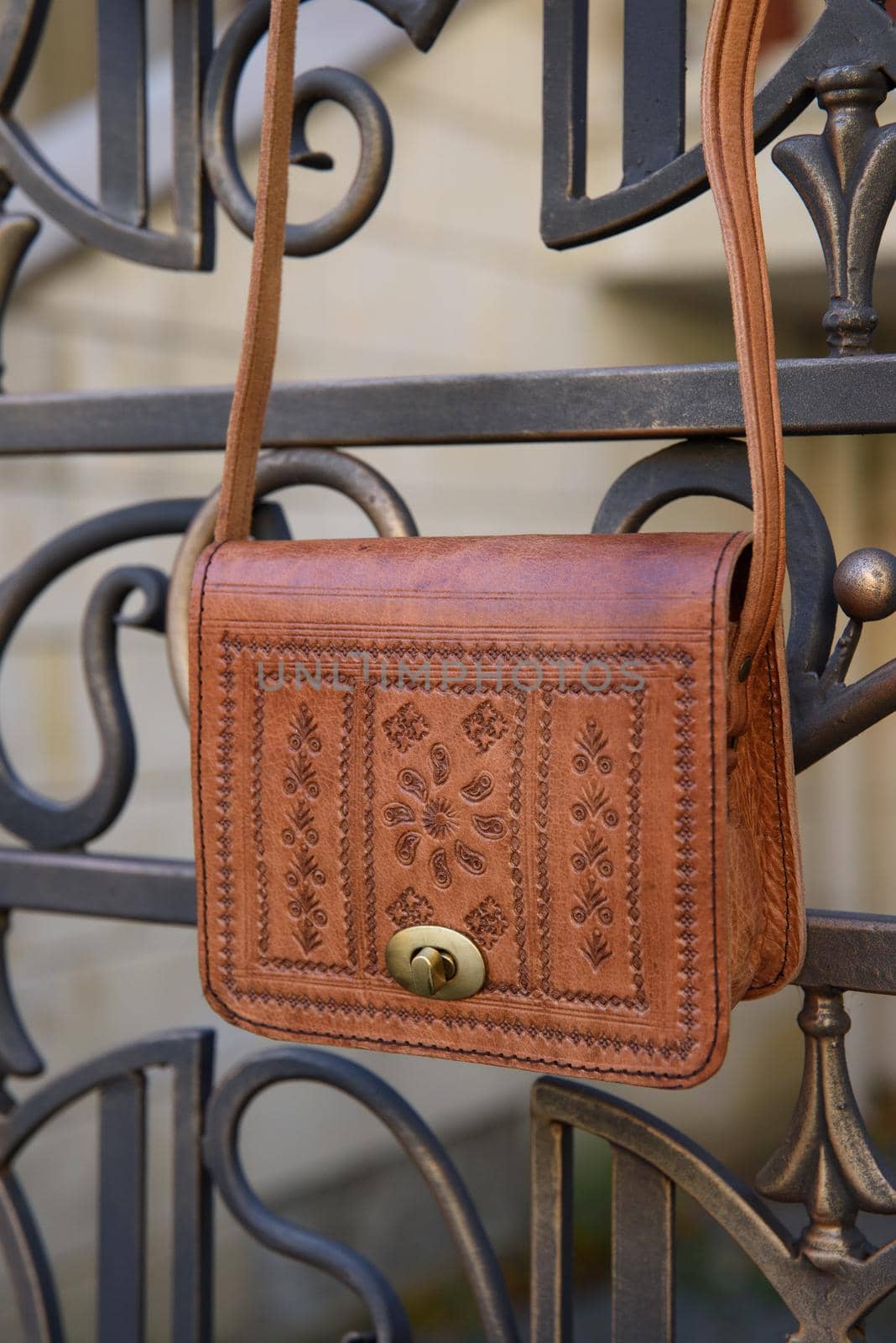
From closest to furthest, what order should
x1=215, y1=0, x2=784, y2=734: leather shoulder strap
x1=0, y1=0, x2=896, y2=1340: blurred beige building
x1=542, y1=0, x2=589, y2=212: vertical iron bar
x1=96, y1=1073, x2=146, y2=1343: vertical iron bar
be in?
1. x1=215, y1=0, x2=784, y2=734: leather shoulder strap
2. x1=542, y1=0, x2=589, y2=212: vertical iron bar
3. x1=96, y1=1073, x2=146, y2=1343: vertical iron bar
4. x1=0, y1=0, x2=896, y2=1340: blurred beige building

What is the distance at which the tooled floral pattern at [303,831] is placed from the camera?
1.49 ft

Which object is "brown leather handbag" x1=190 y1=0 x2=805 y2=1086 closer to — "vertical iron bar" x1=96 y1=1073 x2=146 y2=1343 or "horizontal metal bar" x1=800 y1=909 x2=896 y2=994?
"horizontal metal bar" x1=800 y1=909 x2=896 y2=994

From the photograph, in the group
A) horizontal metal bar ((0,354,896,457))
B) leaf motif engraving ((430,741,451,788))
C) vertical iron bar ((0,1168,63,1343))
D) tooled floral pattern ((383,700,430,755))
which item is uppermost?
horizontal metal bar ((0,354,896,457))

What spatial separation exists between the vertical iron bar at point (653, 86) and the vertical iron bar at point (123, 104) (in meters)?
0.24

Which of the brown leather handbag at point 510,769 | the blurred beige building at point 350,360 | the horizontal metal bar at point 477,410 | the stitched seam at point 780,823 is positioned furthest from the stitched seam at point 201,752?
the blurred beige building at point 350,360

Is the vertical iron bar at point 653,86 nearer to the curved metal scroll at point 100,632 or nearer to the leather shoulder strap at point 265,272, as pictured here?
the leather shoulder strap at point 265,272

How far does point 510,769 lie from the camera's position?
42cm

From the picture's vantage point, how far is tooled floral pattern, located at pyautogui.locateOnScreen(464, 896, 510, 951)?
424mm

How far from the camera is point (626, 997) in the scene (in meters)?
0.41

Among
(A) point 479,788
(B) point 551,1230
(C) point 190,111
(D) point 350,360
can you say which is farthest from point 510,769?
(D) point 350,360

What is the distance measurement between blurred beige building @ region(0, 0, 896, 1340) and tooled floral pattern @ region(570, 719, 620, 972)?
0.96 m


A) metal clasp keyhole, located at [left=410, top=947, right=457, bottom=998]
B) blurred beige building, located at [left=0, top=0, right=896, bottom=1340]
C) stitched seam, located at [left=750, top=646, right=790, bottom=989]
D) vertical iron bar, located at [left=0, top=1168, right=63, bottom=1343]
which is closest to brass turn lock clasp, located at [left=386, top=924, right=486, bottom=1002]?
metal clasp keyhole, located at [left=410, top=947, right=457, bottom=998]

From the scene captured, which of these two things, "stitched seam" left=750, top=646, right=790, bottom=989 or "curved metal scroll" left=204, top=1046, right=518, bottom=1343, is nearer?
"stitched seam" left=750, top=646, right=790, bottom=989

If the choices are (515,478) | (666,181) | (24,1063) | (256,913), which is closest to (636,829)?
(256,913)
